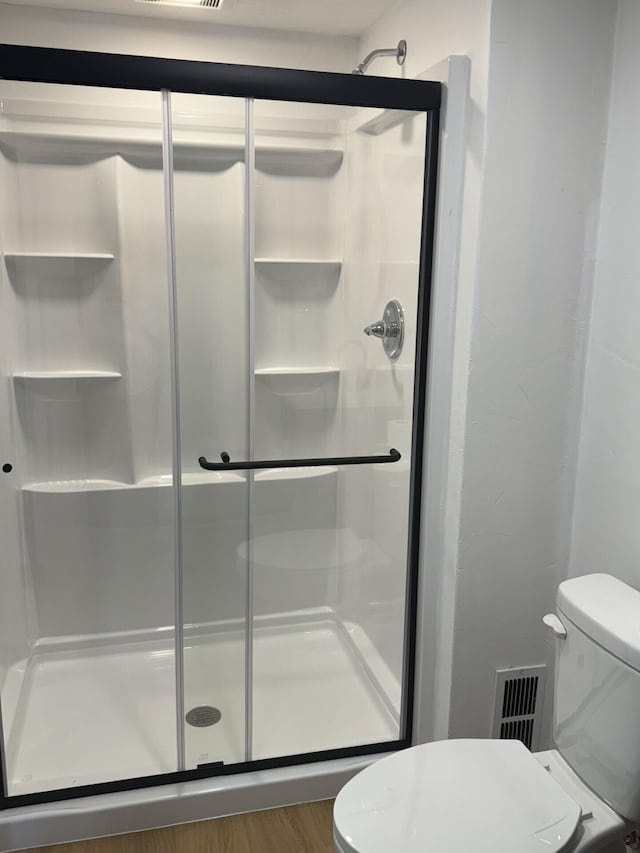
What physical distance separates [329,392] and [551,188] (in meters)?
0.77

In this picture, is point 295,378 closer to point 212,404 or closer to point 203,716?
point 212,404

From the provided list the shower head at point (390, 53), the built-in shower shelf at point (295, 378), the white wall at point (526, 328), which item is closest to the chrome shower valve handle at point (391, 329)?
the built-in shower shelf at point (295, 378)

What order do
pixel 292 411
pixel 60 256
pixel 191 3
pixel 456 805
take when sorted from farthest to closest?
pixel 191 3
pixel 60 256
pixel 292 411
pixel 456 805

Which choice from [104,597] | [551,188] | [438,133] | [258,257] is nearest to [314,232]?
[258,257]

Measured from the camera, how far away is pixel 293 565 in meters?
2.13

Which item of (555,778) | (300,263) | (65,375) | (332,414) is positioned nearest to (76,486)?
(65,375)

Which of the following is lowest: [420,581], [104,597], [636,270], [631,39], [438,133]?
[104,597]

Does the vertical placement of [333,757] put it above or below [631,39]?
below

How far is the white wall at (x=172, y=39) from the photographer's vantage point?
2340 millimetres

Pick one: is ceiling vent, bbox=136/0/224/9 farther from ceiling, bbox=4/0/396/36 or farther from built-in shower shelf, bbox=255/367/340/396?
built-in shower shelf, bbox=255/367/340/396

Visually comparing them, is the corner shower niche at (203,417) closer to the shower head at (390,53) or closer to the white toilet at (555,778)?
the shower head at (390,53)

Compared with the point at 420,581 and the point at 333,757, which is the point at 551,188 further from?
the point at 333,757

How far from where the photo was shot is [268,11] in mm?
2299

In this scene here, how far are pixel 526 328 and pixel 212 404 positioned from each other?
2.69 ft
